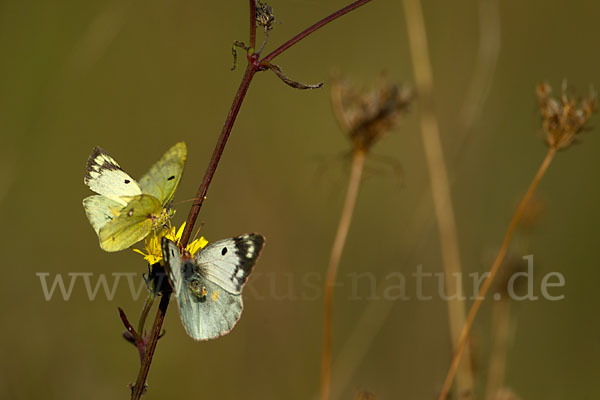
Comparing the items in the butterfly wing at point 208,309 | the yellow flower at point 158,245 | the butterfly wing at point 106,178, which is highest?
the butterfly wing at point 106,178

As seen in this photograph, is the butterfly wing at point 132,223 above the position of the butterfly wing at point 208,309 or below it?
above

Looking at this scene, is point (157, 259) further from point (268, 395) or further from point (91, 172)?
point (268, 395)

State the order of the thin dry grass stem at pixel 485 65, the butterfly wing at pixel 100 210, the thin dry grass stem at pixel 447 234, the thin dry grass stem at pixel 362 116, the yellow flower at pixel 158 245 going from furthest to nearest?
the thin dry grass stem at pixel 485 65 < the thin dry grass stem at pixel 362 116 < the thin dry grass stem at pixel 447 234 < the butterfly wing at pixel 100 210 < the yellow flower at pixel 158 245

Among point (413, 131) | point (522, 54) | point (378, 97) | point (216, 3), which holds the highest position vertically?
point (522, 54)

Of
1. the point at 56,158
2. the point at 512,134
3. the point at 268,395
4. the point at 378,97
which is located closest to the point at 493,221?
the point at 512,134

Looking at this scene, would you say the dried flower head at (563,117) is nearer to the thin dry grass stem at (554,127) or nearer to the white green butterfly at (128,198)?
the thin dry grass stem at (554,127)

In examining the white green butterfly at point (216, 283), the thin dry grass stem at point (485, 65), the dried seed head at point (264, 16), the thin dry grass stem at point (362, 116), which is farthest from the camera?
the thin dry grass stem at point (485, 65)

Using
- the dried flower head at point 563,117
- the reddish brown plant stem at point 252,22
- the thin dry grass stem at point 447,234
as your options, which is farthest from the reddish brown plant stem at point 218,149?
the thin dry grass stem at point 447,234
